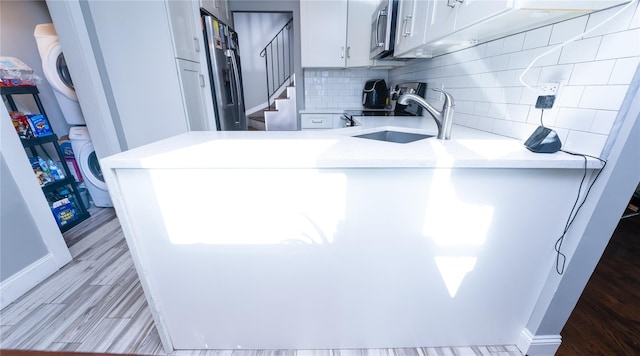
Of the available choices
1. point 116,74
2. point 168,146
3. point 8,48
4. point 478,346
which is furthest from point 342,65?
point 8,48

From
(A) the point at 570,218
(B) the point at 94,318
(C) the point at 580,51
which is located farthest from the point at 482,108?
(B) the point at 94,318

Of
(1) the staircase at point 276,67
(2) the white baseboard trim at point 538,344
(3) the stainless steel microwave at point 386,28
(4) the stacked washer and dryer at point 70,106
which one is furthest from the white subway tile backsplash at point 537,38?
(1) the staircase at point 276,67

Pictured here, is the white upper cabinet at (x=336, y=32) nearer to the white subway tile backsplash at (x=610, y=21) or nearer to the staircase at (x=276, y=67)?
the staircase at (x=276, y=67)

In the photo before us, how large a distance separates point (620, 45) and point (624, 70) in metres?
0.09

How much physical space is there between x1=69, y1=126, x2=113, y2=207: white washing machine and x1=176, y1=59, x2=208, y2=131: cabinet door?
39.8 inches

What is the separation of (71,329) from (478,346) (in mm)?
2131

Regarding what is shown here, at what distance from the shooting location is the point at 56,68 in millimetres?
2125

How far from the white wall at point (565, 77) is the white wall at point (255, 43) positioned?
15.7 ft

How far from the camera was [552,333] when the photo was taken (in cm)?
112

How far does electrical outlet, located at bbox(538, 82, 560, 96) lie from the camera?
983mm

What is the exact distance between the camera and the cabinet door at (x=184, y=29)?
195 cm

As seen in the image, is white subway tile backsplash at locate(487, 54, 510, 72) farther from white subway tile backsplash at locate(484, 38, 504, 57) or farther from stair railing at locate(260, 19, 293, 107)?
stair railing at locate(260, 19, 293, 107)

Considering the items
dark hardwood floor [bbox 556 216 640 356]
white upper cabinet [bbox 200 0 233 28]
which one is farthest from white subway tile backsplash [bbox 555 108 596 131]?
white upper cabinet [bbox 200 0 233 28]

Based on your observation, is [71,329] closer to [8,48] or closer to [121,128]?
[121,128]
